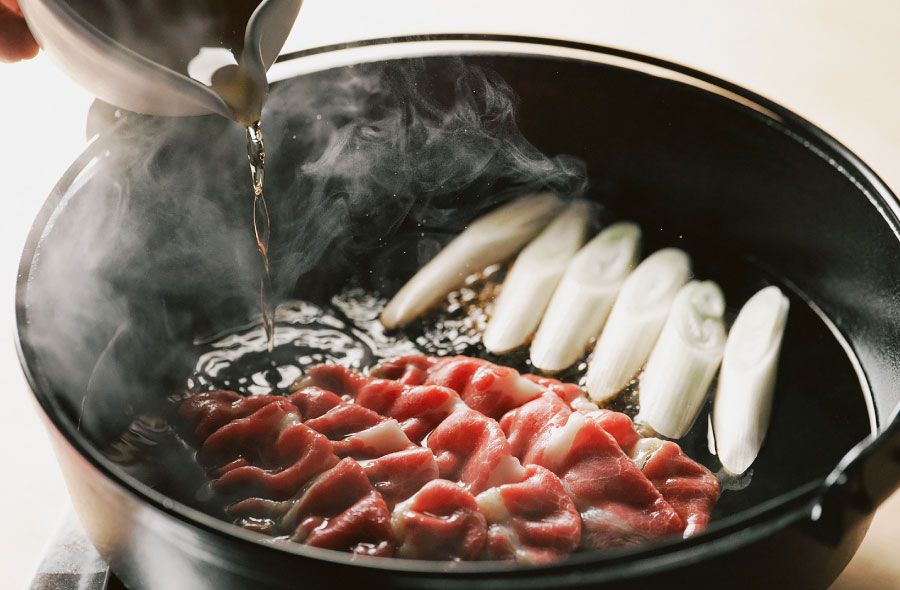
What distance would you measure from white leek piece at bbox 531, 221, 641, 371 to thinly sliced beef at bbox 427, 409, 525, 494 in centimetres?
38

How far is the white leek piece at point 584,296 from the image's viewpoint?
190cm

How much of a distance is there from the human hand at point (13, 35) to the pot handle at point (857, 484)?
1737 mm

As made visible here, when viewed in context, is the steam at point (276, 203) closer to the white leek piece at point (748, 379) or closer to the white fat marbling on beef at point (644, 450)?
the white leek piece at point (748, 379)

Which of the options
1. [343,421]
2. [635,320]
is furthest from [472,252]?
[343,421]

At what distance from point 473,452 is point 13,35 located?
1.29 meters

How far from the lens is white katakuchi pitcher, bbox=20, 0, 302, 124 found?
1.34 meters

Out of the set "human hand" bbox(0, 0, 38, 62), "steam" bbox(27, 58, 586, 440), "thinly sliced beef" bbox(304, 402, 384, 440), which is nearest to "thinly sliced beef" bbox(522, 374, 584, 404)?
"thinly sliced beef" bbox(304, 402, 384, 440)

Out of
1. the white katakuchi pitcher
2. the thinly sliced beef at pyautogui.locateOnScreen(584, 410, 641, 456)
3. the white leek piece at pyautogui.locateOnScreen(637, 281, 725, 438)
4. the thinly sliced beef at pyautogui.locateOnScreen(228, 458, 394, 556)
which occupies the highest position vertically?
the white katakuchi pitcher

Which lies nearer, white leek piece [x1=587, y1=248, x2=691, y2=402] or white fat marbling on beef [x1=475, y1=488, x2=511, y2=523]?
white fat marbling on beef [x1=475, y1=488, x2=511, y2=523]

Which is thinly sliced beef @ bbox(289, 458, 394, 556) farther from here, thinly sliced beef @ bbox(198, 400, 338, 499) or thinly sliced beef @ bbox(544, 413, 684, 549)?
thinly sliced beef @ bbox(544, 413, 684, 549)

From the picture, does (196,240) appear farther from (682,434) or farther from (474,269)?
(682,434)

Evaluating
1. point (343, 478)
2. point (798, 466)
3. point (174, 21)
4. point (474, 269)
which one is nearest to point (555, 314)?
point (474, 269)

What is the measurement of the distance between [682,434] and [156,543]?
1053mm

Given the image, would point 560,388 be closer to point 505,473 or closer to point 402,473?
point 505,473
